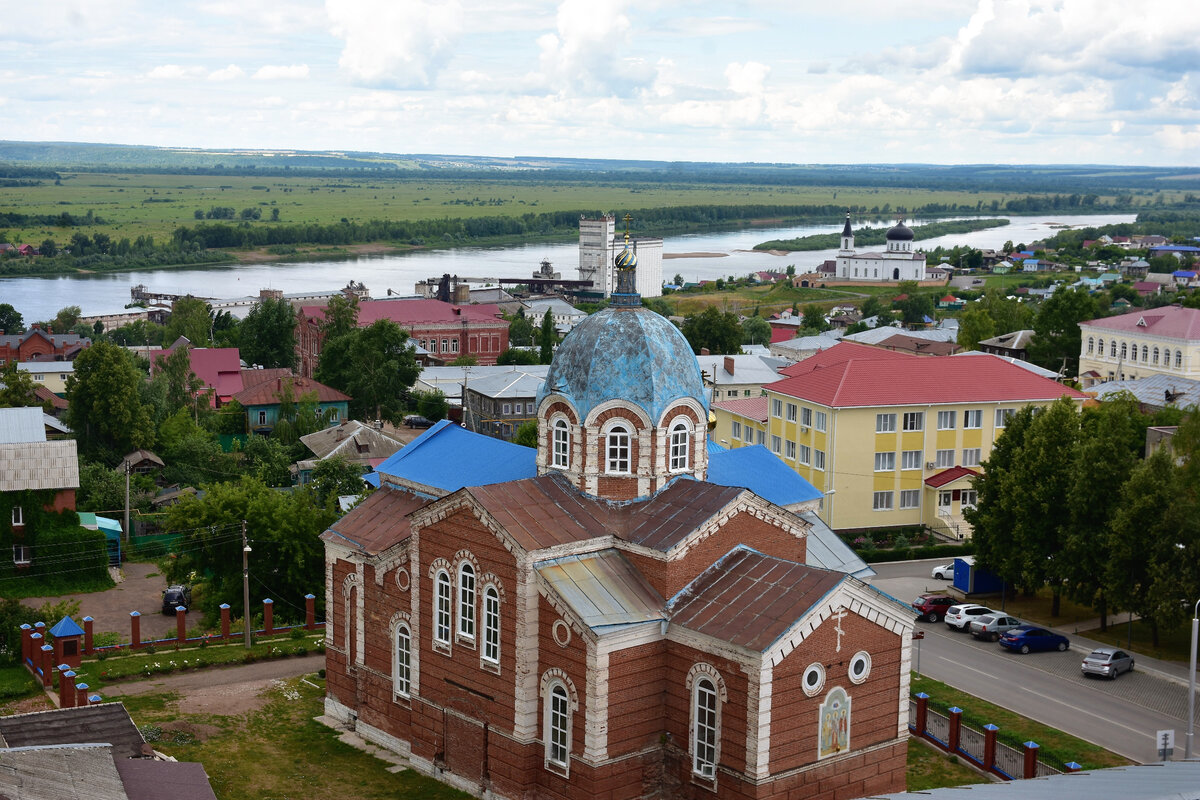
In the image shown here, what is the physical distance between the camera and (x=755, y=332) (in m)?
97.6

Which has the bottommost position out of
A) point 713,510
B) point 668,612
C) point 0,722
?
point 0,722

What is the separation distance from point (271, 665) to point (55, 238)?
174570 mm

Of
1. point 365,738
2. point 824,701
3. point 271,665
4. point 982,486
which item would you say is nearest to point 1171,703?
point 982,486

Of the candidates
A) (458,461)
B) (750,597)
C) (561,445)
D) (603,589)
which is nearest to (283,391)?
(458,461)

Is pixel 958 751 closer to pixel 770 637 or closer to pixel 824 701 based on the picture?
pixel 824 701

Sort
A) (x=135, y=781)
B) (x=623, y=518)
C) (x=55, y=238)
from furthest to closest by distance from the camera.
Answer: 1. (x=55, y=238)
2. (x=623, y=518)
3. (x=135, y=781)

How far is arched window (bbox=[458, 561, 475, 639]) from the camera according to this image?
81.8ft

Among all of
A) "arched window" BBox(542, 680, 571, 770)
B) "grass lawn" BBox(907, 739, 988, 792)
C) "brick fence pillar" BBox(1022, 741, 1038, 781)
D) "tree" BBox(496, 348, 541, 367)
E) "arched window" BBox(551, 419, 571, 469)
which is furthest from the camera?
"tree" BBox(496, 348, 541, 367)

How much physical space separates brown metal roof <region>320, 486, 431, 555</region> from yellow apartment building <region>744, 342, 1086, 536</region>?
2028 centimetres

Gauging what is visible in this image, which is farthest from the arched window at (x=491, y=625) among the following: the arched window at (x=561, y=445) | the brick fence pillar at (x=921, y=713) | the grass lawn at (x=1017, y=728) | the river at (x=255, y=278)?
the river at (x=255, y=278)

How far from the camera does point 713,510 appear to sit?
81.5 feet

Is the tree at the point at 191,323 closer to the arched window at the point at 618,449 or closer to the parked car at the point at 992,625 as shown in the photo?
the parked car at the point at 992,625

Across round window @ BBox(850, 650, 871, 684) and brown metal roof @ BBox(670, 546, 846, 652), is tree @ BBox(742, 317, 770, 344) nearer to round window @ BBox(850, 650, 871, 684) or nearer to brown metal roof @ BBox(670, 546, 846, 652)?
brown metal roof @ BBox(670, 546, 846, 652)

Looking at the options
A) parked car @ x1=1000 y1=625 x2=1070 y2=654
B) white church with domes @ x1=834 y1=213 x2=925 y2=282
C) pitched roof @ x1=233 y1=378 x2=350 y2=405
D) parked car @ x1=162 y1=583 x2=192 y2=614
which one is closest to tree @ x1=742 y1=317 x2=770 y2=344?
pitched roof @ x1=233 y1=378 x2=350 y2=405
